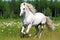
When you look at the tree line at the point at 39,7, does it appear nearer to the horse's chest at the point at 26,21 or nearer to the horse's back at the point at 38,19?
the horse's back at the point at 38,19

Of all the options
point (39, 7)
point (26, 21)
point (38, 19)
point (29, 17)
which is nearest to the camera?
point (26, 21)

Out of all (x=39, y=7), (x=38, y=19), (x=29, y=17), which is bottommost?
(x=39, y=7)

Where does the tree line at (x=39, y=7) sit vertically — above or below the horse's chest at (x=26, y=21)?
below

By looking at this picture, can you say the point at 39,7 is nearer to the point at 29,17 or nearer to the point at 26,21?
the point at 29,17

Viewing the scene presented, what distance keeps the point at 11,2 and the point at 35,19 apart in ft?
225

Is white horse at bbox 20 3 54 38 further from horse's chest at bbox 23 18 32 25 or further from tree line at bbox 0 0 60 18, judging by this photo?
tree line at bbox 0 0 60 18

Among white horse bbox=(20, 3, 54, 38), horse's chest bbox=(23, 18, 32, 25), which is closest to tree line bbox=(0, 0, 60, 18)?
white horse bbox=(20, 3, 54, 38)

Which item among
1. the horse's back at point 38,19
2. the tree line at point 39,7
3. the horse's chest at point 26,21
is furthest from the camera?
the tree line at point 39,7

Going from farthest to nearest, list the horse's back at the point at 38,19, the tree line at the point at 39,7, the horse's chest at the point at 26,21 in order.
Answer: the tree line at the point at 39,7 → the horse's back at the point at 38,19 → the horse's chest at the point at 26,21

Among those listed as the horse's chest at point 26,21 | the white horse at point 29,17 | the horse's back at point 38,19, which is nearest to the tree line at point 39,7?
the horse's back at point 38,19

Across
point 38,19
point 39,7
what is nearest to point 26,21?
point 38,19

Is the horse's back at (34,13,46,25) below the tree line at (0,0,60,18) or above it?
above

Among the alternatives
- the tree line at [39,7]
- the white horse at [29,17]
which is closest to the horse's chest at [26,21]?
the white horse at [29,17]

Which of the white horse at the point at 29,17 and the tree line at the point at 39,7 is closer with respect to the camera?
the white horse at the point at 29,17
